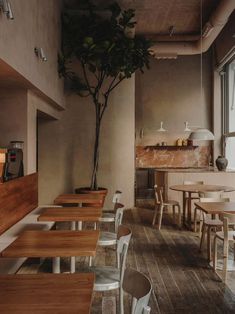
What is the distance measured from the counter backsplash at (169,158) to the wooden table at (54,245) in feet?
28.5

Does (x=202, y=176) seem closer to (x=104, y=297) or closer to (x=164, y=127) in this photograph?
(x=164, y=127)

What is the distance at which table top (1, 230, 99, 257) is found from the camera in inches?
101

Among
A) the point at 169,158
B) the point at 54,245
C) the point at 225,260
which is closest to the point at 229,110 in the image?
the point at 169,158

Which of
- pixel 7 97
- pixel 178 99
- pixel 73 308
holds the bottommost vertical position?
pixel 73 308

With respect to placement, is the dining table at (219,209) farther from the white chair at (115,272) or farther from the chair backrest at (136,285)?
the chair backrest at (136,285)

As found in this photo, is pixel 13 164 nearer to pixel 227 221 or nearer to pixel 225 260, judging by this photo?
pixel 227 221

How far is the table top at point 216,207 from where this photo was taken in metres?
4.47

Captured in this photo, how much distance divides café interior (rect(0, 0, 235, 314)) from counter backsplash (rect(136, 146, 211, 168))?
3cm

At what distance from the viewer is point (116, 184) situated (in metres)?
8.38

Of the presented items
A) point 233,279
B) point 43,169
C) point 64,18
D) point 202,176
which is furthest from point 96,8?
point 233,279

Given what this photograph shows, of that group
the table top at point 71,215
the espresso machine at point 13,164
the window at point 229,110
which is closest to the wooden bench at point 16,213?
the espresso machine at point 13,164

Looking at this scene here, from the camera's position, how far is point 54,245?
108 inches

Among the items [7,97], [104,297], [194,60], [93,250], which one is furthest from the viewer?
[194,60]

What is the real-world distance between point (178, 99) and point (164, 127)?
0.99m
